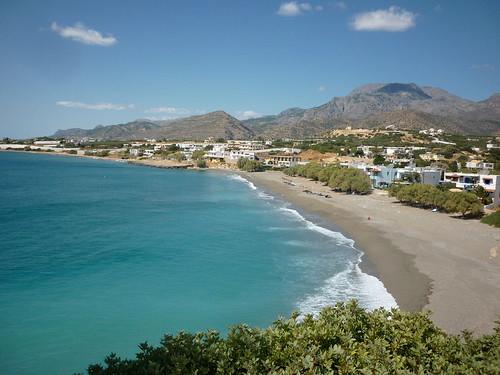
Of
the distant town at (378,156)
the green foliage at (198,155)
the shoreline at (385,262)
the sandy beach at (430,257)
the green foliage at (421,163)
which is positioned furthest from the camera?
the green foliage at (198,155)

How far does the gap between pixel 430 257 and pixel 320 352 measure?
2158 cm

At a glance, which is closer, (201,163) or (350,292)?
(350,292)

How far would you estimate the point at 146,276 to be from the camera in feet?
81.2

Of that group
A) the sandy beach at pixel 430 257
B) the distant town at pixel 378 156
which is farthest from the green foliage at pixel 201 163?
the sandy beach at pixel 430 257

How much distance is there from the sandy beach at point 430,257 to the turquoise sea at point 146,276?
1689 millimetres

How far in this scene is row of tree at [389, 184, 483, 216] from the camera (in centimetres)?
4103

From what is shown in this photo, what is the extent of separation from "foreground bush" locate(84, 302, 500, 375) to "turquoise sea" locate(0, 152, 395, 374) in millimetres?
8146

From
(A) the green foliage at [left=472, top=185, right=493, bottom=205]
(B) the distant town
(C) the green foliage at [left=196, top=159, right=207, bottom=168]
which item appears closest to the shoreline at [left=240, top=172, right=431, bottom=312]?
(A) the green foliage at [left=472, top=185, right=493, bottom=205]

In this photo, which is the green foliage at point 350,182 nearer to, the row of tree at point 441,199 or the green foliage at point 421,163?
the row of tree at point 441,199

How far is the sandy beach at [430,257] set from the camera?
1919 centimetres

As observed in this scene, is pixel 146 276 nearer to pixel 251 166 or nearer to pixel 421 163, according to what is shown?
pixel 421 163

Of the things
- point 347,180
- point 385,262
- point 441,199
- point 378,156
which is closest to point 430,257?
point 385,262

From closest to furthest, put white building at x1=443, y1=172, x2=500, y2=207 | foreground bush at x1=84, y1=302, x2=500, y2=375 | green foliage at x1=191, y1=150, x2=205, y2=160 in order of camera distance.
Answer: foreground bush at x1=84, y1=302, x2=500, y2=375 → white building at x1=443, y1=172, x2=500, y2=207 → green foliage at x1=191, y1=150, x2=205, y2=160

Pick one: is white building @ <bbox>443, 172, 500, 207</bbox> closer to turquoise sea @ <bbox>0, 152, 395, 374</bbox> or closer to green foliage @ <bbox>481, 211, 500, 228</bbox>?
green foliage @ <bbox>481, 211, 500, 228</bbox>
